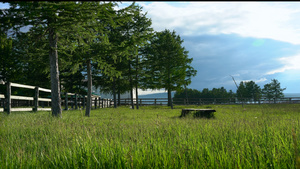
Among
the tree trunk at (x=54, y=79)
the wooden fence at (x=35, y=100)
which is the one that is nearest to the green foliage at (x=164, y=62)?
the wooden fence at (x=35, y=100)

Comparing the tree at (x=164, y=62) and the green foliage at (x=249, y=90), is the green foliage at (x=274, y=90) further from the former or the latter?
the tree at (x=164, y=62)

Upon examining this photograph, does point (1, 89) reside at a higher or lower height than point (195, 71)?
lower

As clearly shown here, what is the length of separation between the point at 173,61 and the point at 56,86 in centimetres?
2212

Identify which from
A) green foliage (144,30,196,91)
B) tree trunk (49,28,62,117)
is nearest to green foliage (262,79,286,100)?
green foliage (144,30,196,91)

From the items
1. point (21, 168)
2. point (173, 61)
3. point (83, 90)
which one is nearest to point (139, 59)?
point (173, 61)

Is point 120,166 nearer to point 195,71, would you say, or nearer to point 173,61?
point 173,61

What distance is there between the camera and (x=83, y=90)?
115 feet

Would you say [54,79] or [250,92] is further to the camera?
[250,92]

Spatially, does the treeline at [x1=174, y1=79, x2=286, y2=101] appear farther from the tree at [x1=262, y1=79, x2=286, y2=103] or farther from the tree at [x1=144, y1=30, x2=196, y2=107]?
the tree at [x1=144, y1=30, x2=196, y2=107]

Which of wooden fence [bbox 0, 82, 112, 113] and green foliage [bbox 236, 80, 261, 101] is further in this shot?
green foliage [bbox 236, 80, 261, 101]

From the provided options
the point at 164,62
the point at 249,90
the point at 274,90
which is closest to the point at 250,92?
the point at 249,90

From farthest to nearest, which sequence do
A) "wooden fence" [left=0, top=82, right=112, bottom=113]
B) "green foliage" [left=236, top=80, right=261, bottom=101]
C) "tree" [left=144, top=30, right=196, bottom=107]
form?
"green foliage" [left=236, top=80, right=261, bottom=101], "tree" [left=144, top=30, right=196, bottom=107], "wooden fence" [left=0, top=82, right=112, bottom=113]

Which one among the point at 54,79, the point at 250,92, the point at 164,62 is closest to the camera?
the point at 54,79

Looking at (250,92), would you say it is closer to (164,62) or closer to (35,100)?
(164,62)
